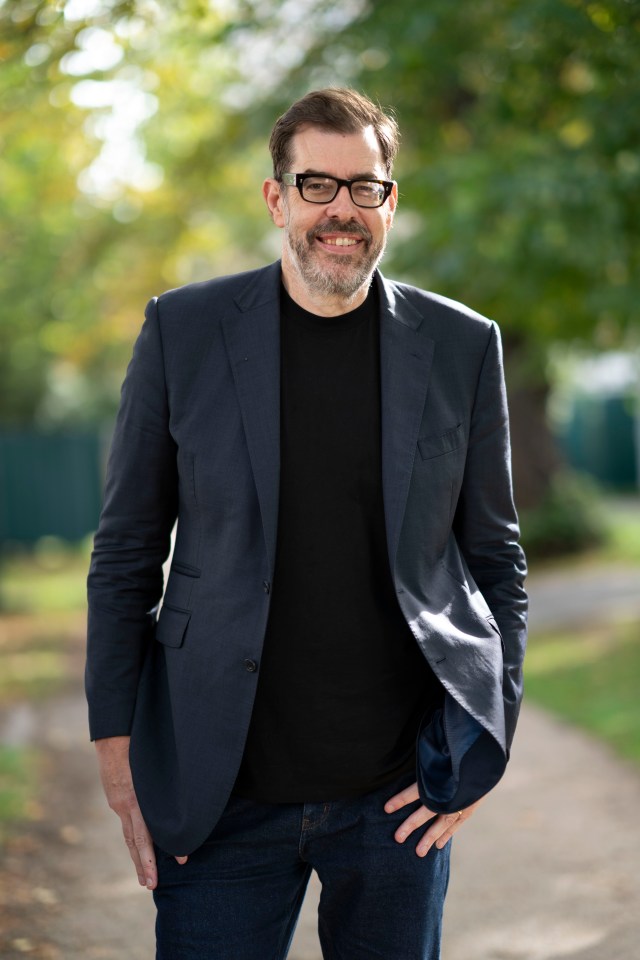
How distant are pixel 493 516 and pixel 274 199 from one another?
922 millimetres

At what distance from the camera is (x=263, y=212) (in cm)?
1925

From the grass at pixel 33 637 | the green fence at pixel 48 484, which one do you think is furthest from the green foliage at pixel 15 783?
the green fence at pixel 48 484

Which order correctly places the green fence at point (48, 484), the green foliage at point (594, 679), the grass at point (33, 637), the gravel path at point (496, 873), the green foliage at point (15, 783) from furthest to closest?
the green fence at point (48, 484)
the green foliage at point (594, 679)
the grass at point (33, 637)
the green foliage at point (15, 783)
the gravel path at point (496, 873)

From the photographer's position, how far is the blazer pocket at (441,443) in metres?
2.61

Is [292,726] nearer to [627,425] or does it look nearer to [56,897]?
[56,897]

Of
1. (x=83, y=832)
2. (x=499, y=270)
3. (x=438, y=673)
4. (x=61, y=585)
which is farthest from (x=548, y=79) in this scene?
(x=61, y=585)

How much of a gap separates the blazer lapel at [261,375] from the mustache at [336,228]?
18 cm

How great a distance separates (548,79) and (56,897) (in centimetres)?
581

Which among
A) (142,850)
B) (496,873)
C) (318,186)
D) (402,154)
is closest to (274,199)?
(318,186)

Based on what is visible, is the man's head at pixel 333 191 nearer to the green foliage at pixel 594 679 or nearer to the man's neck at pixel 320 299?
the man's neck at pixel 320 299

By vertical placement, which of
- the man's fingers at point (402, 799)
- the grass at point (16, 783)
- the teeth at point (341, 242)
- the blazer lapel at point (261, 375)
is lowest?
the grass at point (16, 783)

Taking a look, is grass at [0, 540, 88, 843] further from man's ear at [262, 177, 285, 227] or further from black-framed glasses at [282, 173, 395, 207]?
black-framed glasses at [282, 173, 395, 207]

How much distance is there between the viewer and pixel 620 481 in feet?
86.1

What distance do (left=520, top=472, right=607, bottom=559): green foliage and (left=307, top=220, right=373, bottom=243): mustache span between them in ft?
42.8
